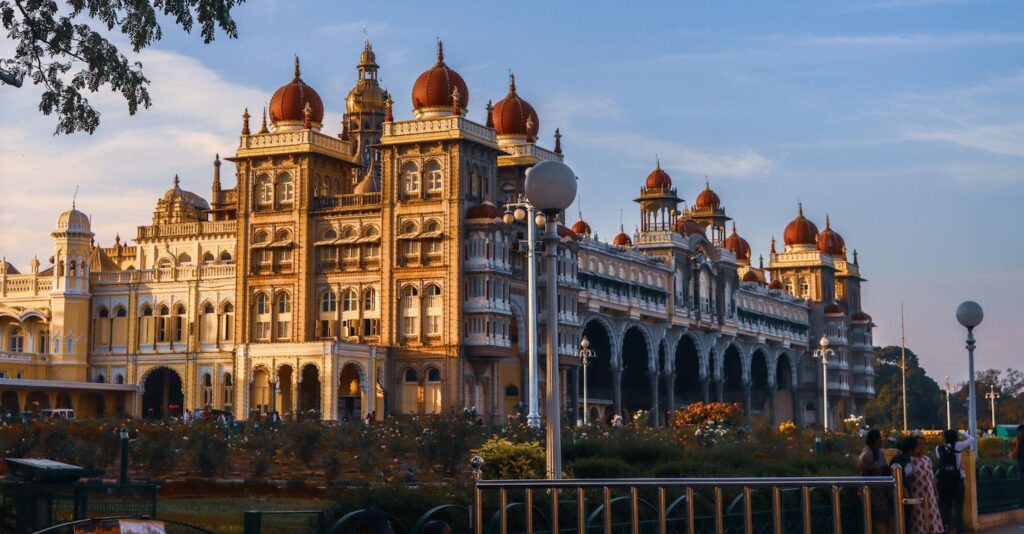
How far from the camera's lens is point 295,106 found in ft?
245

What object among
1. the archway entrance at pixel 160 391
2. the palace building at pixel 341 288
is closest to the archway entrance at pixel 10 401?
the palace building at pixel 341 288

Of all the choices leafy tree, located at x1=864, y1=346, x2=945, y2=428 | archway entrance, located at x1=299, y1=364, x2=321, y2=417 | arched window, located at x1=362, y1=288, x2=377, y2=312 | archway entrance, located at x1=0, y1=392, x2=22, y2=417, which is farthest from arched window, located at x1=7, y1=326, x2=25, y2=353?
leafy tree, located at x1=864, y1=346, x2=945, y2=428

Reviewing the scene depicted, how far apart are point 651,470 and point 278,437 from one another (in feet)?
42.9

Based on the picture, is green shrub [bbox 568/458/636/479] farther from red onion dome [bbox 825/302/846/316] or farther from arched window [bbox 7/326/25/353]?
red onion dome [bbox 825/302/846/316]

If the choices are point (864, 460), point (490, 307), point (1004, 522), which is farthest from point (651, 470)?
point (490, 307)

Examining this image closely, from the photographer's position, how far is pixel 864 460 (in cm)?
1783

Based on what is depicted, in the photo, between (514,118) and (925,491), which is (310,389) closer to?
(514,118)

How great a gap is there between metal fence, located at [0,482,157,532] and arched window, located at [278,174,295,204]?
58.0m

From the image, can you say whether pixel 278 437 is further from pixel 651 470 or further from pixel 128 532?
pixel 128 532

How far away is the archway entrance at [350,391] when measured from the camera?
7050 cm

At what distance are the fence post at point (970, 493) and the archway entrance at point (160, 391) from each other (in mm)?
58628

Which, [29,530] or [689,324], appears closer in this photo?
[29,530]

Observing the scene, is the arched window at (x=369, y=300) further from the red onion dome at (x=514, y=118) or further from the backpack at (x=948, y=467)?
the backpack at (x=948, y=467)

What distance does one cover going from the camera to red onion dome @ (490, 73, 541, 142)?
78938mm
